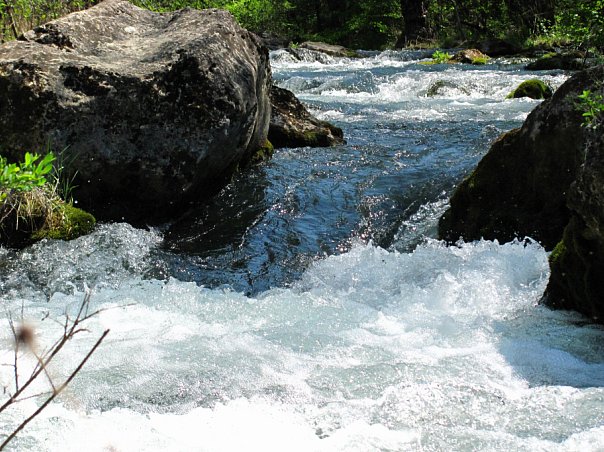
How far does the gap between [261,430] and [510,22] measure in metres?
27.6

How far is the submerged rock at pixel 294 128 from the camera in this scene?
33.4 ft

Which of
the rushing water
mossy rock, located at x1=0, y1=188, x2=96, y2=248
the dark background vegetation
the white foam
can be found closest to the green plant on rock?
mossy rock, located at x1=0, y1=188, x2=96, y2=248

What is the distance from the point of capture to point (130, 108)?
689cm

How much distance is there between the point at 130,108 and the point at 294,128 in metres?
3.77

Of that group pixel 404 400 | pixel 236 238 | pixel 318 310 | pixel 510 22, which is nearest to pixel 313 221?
pixel 236 238

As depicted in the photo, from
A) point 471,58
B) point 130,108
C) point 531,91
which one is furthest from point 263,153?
point 471,58

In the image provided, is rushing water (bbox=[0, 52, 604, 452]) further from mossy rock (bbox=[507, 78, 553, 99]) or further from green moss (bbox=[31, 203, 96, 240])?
mossy rock (bbox=[507, 78, 553, 99])

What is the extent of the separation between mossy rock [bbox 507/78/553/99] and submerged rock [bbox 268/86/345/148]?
5437 mm

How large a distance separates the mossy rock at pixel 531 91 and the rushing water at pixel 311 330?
609cm

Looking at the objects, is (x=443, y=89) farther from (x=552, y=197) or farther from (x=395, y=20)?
(x=395, y=20)

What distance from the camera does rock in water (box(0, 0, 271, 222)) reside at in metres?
6.64

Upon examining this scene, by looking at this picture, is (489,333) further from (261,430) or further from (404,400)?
(261,430)

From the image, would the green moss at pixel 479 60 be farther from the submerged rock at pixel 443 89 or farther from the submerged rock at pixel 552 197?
the submerged rock at pixel 552 197

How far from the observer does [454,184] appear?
8.01m
